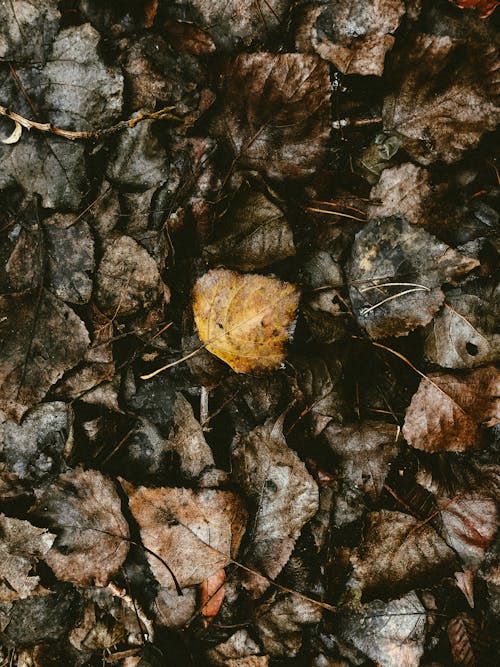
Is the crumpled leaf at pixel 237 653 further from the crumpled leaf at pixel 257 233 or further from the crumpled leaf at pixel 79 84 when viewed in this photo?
the crumpled leaf at pixel 79 84

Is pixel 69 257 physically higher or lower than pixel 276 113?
lower

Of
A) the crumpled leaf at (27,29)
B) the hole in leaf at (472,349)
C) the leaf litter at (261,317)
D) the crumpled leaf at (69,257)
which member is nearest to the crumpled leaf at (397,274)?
the leaf litter at (261,317)

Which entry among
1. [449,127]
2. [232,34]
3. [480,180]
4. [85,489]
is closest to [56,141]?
[232,34]

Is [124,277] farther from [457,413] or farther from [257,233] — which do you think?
[457,413]

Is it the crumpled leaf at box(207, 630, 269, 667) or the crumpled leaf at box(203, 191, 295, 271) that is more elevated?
the crumpled leaf at box(203, 191, 295, 271)

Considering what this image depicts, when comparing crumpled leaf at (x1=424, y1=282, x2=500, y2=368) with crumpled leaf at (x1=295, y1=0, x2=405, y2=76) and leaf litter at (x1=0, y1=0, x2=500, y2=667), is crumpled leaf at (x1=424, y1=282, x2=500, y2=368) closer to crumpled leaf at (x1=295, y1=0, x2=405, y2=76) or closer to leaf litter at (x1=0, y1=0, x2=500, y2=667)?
leaf litter at (x1=0, y1=0, x2=500, y2=667)

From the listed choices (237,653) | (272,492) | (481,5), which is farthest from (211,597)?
(481,5)

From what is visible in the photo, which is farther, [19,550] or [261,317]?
[19,550]

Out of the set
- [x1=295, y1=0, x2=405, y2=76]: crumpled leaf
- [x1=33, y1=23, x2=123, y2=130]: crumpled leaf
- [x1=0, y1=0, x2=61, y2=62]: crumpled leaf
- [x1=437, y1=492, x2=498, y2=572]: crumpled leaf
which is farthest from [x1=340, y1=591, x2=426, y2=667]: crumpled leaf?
[x1=0, y1=0, x2=61, y2=62]: crumpled leaf
